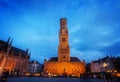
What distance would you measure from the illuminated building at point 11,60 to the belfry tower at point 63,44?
94.6ft

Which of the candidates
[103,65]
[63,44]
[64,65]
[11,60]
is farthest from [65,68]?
[11,60]

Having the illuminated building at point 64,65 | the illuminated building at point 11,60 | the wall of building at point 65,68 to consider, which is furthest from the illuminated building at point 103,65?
the illuminated building at point 11,60

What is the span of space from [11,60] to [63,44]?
4881cm

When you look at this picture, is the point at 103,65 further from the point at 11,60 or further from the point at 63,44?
the point at 11,60

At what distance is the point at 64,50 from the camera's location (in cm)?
11000

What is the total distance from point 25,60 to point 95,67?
53.4 m

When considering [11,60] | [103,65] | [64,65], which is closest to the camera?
[11,60]

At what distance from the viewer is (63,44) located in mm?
112312

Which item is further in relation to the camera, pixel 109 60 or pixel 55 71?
pixel 55 71

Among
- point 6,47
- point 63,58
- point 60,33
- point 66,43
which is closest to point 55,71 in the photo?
point 63,58

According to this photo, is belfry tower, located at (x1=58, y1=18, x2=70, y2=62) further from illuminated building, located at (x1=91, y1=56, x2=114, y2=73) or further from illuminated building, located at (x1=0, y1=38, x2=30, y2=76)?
illuminated building, located at (x1=0, y1=38, x2=30, y2=76)

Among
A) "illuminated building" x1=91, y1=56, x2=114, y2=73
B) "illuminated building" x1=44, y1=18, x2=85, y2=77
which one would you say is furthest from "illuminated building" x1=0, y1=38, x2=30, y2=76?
"illuminated building" x1=91, y1=56, x2=114, y2=73

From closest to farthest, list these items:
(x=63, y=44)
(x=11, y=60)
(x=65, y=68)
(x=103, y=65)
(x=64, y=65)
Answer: (x=11, y=60) → (x=103, y=65) → (x=65, y=68) → (x=64, y=65) → (x=63, y=44)

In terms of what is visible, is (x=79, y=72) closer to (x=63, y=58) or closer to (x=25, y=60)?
(x=63, y=58)
